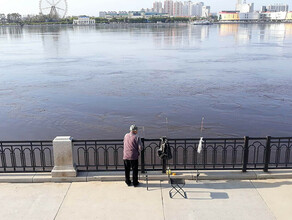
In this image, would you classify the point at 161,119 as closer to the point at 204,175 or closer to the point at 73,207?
the point at 204,175

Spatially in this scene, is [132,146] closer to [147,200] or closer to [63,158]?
[147,200]

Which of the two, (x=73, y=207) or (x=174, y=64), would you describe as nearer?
(x=73, y=207)

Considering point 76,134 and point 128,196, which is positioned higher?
point 128,196

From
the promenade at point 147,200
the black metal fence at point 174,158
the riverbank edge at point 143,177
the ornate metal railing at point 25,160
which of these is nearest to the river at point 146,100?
the black metal fence at point 174,158

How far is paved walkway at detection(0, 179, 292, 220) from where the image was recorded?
6730 millimetres

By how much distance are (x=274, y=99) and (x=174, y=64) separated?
16.4m

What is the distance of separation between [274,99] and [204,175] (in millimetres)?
14913

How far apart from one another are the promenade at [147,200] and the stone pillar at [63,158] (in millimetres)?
275

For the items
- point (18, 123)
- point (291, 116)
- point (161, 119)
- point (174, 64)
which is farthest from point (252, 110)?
point (174, 64)

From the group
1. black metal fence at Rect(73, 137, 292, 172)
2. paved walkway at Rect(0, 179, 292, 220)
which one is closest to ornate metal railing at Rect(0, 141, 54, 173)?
paved walkway at Rect(0, 179, 292, 220)

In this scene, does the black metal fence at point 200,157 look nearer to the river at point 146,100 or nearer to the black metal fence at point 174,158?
the black metal fence at point 174,158

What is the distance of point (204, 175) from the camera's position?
27.1 ft

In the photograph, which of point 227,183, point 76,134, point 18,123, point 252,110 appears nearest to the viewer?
point 227,183

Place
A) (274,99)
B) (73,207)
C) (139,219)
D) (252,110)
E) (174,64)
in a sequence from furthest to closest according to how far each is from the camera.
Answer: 1. (174,64)
2. (274,99)
3. (252,110)
4. (73,207)
5. (139,219)
